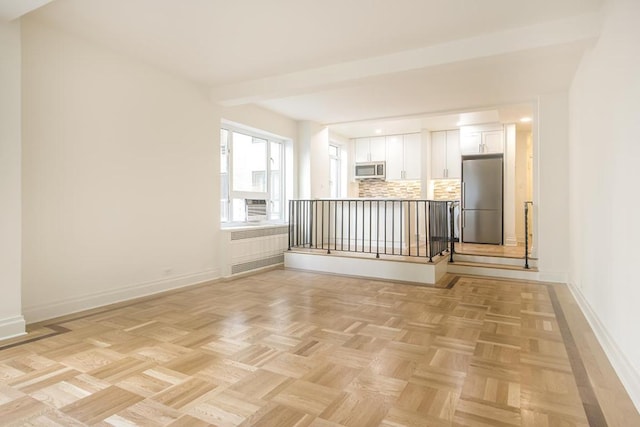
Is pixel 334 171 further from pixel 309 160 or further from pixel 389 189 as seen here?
pixel 309 160

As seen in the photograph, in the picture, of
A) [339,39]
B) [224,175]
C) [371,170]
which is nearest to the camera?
[339,39]

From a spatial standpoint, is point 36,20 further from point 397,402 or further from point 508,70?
point 508,70

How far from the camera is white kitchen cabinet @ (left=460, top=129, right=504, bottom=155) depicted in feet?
22.9

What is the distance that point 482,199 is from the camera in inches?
281

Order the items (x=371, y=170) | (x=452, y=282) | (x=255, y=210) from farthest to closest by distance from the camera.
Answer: (x=371, y=170)
(x=255, y=210)
(x=452, y=282)

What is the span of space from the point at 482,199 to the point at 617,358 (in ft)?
17.1

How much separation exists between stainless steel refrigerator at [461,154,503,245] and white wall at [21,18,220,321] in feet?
16.5

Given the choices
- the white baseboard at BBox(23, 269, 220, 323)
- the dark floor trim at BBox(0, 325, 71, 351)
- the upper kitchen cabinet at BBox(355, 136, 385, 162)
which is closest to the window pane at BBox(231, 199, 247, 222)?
the white baseboard at BBox(23, 269, 220, 323)

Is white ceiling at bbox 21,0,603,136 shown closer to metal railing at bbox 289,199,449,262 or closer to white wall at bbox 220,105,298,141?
white wall at bbox 220,105,298,141

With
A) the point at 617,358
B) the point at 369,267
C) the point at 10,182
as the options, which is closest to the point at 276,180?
the point at 369,267

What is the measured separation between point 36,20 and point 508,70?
4.54 meters

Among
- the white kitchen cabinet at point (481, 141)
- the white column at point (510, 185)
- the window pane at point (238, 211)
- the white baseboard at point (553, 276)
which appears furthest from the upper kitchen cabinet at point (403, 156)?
the window pane at point (238, 211)

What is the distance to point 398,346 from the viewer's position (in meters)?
2.57

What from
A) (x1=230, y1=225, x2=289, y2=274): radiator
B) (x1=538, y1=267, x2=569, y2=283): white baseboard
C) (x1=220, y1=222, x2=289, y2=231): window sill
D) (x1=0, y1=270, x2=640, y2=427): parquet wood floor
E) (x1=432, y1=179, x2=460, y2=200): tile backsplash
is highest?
(x1=432, y1=179, x2=460, y2=200): tile backsplash
